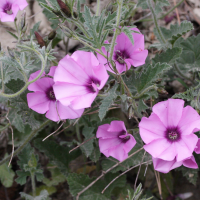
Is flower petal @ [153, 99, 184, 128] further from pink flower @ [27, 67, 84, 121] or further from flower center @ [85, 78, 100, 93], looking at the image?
pink flower @ [27, 67, 84, 121]

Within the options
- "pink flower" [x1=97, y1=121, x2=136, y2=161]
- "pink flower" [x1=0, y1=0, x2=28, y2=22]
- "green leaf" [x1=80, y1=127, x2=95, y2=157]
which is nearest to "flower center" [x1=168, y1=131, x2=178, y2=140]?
"pink flower" [x1=97, y1=121, x2=136, y2=161]

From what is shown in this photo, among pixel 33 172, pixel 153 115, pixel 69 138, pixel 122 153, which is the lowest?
pixel 69 138

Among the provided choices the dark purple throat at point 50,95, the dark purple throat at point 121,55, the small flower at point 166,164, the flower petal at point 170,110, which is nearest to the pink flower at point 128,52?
the dark purple throat at point 121,55

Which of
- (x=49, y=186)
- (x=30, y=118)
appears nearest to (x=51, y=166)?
(x=49, y=186)

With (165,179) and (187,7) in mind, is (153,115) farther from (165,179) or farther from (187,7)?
(187,7)

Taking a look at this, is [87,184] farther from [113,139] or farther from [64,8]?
[64,8]

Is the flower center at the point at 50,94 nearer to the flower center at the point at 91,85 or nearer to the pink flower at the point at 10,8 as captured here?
the flower center at the point at 91,85
